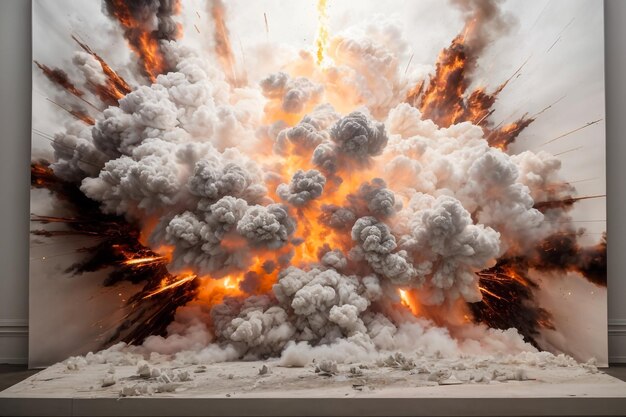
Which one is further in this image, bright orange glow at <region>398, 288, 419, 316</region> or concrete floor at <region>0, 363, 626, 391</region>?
bright orange glow at <region>398, 288, 419, 316</region>

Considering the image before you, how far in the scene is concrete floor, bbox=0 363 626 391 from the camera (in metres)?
5.06

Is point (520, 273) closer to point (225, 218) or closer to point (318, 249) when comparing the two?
point (318, 249)

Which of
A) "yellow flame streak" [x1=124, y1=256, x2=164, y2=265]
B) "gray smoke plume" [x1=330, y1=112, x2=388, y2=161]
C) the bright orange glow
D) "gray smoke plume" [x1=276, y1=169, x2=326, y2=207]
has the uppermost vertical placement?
"gray smoke plume" [x1=330, y1=112, x2=388, y2=161]

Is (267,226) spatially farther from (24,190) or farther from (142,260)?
(24,190)

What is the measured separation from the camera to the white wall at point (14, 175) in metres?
5.74

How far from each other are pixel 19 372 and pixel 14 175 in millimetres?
1864

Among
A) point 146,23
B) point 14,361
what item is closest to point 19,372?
point 14,361

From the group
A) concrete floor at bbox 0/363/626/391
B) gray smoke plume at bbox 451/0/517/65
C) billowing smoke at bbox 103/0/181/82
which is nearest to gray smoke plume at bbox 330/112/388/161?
gray smoke plume at bbox 451/0/517/65

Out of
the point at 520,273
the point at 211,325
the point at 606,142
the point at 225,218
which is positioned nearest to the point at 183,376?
the point at 211,325

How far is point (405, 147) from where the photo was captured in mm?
5742

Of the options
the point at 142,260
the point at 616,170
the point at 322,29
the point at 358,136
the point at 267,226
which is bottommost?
A: the point at 142,260

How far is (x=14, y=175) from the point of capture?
18.9 feet

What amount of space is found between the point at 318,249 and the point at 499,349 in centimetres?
196

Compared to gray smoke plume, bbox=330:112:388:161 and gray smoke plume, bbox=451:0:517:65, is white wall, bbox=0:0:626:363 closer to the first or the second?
gray smoke plume, bbox=451:0:517:65
